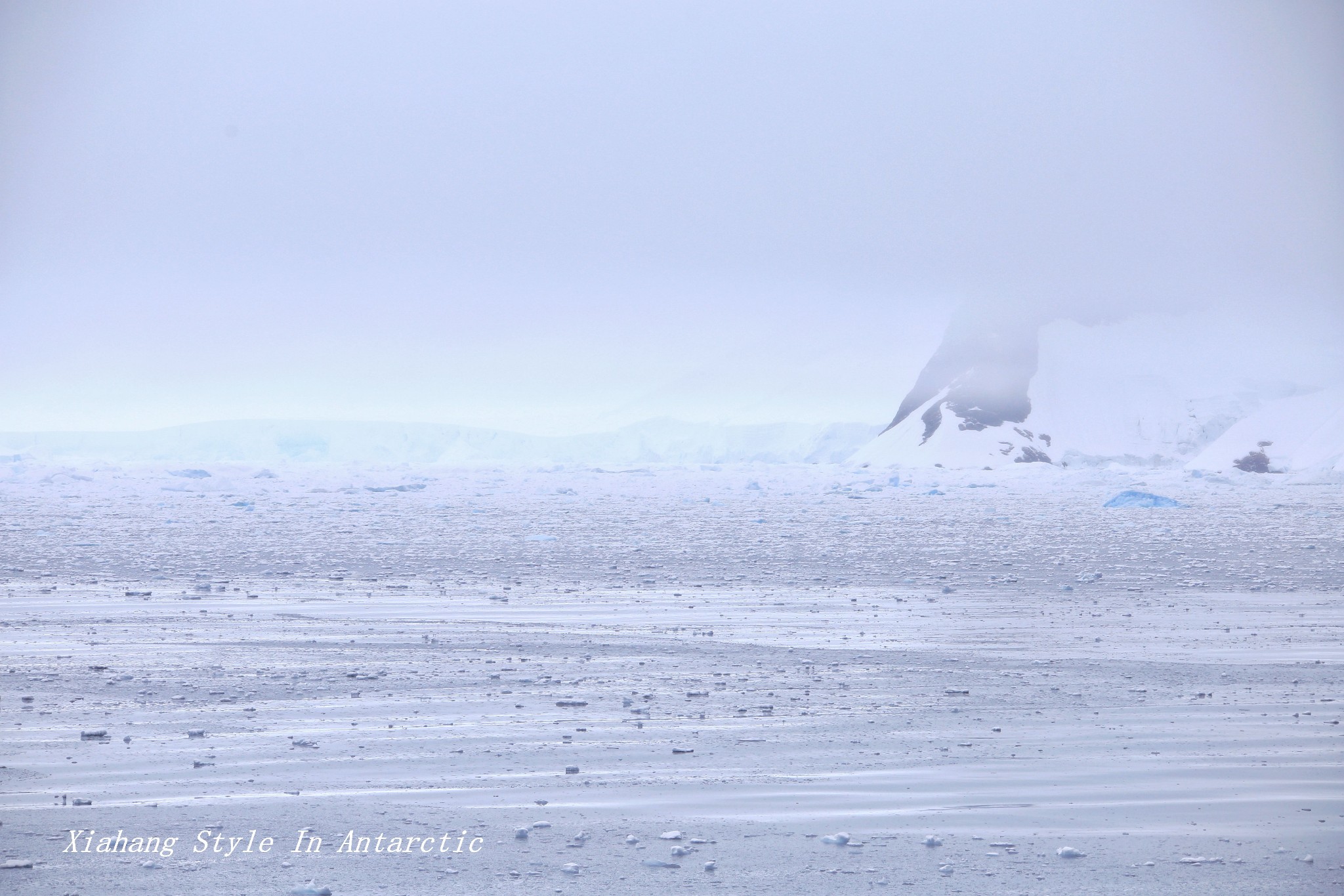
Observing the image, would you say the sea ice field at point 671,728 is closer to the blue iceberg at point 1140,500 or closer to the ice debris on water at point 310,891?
the ice debris on water at point 310,891

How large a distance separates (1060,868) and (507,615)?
8549 millimetres

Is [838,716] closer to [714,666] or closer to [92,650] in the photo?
[714,666]

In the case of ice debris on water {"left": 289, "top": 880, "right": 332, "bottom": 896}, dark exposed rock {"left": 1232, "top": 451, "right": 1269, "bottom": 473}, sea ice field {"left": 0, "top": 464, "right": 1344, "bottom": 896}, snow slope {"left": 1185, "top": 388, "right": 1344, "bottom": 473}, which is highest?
snow slope {"left": 1185, "top": 388, "right": 1344, "bottom": 473}

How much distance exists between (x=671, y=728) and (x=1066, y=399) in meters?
154

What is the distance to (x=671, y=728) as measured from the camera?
7586 millimetres

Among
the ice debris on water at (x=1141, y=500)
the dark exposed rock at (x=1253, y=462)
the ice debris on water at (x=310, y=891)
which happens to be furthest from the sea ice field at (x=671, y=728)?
the dark exposed rock at (x=1253, y=462)

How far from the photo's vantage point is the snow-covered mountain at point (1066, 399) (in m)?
137

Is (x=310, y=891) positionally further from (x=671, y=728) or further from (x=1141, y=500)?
(x=1141, y=500)

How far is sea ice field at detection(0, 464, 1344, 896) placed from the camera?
17.2 ft

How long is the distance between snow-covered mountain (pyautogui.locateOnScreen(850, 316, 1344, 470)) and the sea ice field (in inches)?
4326

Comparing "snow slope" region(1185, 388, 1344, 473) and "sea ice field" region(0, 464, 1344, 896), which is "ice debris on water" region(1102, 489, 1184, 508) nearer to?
"sea ice field" region(0, 464, 1344, 896)

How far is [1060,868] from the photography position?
16.9 feet

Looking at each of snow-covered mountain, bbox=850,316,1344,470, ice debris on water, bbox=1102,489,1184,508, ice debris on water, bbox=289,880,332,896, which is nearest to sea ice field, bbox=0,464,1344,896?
ice debris on water, bbox=289,880,332,896

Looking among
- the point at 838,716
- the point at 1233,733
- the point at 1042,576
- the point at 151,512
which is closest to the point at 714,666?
the point at 838,716
